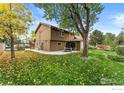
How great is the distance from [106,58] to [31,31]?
78 cm

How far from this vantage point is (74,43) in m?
2.58

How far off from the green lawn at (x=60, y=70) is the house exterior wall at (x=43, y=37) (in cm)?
10

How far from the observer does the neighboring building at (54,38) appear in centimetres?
256

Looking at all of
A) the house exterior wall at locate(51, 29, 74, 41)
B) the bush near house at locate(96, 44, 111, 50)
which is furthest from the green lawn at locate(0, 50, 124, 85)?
the house exterior wall at locate(51, 29, 74, 41)

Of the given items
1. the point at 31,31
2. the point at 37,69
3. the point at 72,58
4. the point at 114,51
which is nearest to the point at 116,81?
the point at 114,51

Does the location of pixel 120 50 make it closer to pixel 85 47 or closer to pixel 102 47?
pixel 102 47

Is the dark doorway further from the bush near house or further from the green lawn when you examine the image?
the bush near house

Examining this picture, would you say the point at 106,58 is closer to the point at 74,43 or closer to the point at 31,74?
the point at 74,43

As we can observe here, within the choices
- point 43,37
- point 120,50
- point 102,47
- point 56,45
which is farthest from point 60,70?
point 120,50

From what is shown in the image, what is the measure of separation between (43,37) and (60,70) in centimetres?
37

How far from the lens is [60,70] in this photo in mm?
2518

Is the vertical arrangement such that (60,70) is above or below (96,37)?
below

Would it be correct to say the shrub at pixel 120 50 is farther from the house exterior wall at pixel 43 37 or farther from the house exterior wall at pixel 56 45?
the house exterior wall at pixel 43 37

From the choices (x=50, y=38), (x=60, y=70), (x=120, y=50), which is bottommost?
(x=60, y=70)
